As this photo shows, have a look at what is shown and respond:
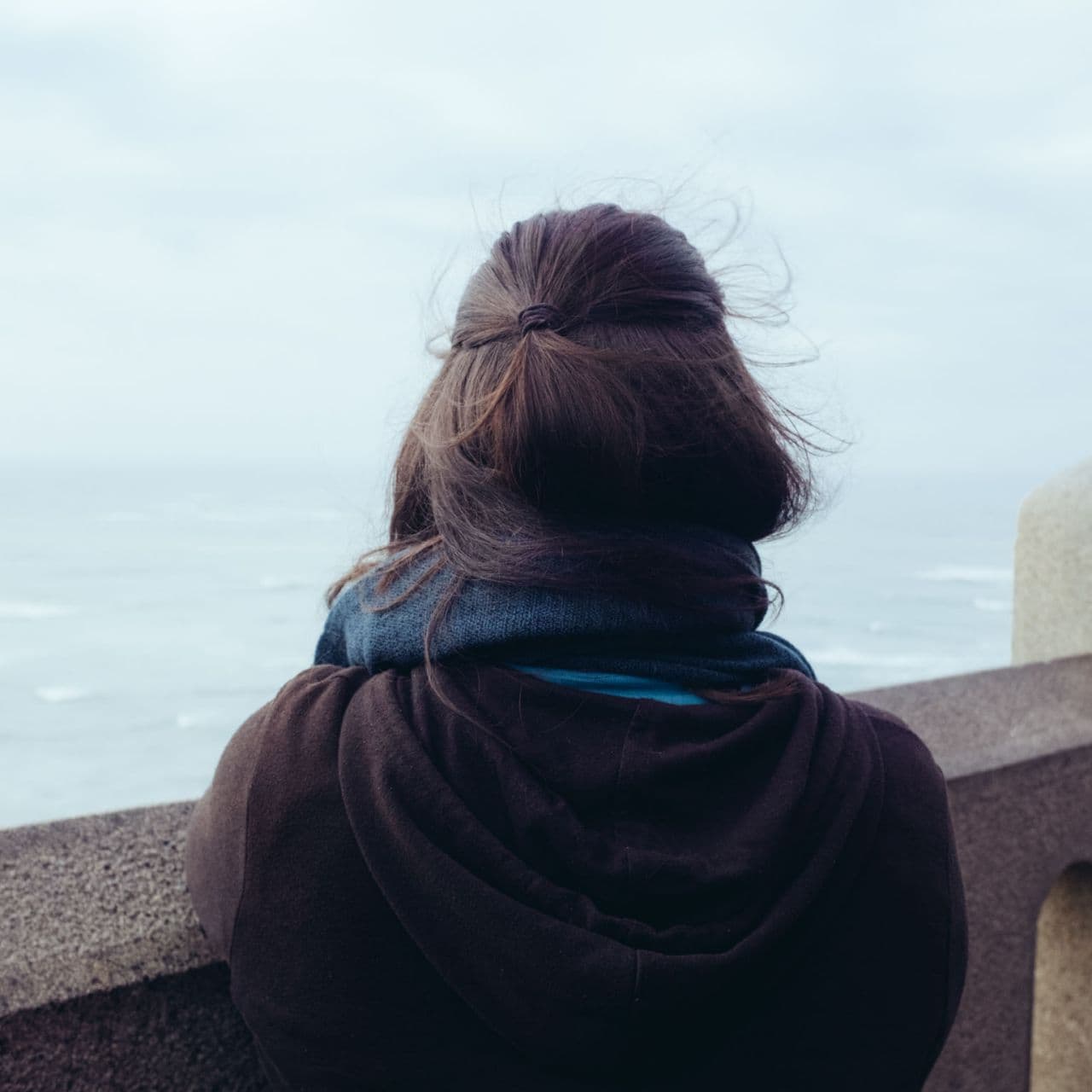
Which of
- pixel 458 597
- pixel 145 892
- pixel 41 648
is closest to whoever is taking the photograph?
pixel 458 597

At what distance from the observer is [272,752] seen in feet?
3.43

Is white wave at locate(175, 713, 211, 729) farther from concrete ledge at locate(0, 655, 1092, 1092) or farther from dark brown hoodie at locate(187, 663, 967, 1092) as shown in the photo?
dark brown hoodie at locate(187, 663, 967, 1092)

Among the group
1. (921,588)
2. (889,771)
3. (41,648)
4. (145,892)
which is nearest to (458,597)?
(889,771)

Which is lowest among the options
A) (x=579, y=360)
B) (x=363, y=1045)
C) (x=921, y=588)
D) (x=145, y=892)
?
(x=921, y=588)

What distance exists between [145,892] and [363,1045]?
0.39 meters

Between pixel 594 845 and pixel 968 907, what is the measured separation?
1.29 meters

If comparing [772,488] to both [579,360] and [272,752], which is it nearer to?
[579,360]

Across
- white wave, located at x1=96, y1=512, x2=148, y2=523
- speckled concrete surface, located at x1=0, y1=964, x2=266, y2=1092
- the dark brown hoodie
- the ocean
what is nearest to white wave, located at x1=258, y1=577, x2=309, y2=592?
the ocean

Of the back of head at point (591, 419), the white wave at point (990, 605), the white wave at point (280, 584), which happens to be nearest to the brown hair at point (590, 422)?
the back of head at point (591, 419)

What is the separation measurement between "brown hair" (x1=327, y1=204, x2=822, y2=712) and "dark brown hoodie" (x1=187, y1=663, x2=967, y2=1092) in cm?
9

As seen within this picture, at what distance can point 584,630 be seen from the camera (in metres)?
1.05

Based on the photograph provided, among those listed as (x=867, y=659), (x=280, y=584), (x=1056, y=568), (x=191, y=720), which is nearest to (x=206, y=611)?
(x=280, y=584)

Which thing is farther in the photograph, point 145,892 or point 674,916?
point 145,892

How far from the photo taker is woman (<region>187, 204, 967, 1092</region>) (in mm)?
985
